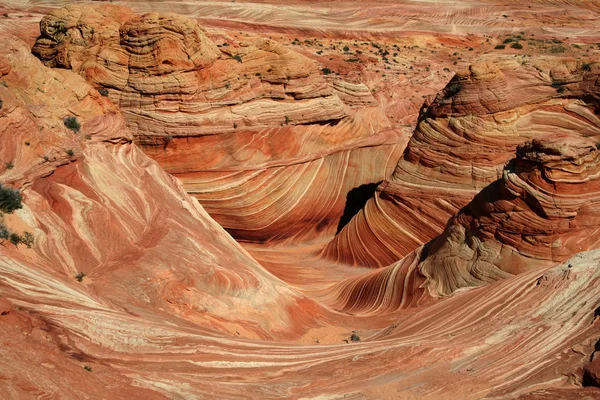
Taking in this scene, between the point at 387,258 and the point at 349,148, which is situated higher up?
the point at 349,148

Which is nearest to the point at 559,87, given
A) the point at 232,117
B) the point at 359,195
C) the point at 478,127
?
the point at 478,127

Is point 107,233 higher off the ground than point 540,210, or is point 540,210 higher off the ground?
point 540,210

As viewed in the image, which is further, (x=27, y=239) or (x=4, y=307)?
(x=27, y=239)

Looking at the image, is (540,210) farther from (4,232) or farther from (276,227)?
(276,227)

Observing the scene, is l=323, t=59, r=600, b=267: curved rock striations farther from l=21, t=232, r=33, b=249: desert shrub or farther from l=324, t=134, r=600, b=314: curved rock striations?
l=21, t=232, r=33, b=249: desert shrub

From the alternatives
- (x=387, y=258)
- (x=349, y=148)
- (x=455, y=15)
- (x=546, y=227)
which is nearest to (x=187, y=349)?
(x=546, y=227)

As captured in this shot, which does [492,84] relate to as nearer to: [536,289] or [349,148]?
[349,148]
